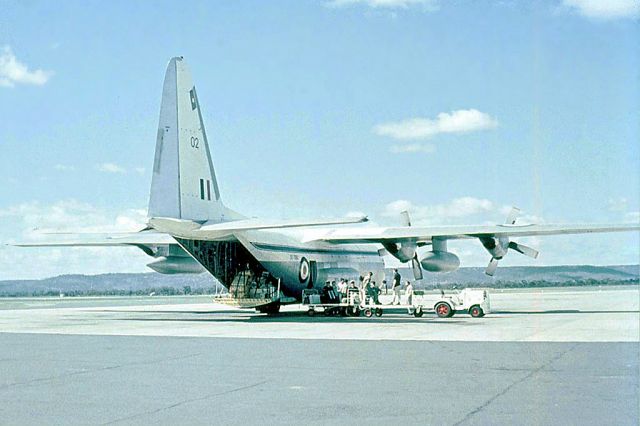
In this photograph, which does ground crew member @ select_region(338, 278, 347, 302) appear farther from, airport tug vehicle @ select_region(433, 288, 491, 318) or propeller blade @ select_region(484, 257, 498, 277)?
propeller blade @ select_region(484, 257, 498, 277)

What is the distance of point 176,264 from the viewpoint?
34.3 meters

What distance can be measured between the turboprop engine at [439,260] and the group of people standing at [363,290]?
1.36 meters

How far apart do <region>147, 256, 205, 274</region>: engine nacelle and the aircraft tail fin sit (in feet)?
26.5

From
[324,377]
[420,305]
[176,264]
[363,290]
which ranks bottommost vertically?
[324,377]

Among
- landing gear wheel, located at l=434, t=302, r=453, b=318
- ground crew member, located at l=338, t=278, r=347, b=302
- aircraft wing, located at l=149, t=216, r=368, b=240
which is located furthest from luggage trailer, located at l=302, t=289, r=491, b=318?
aircraft wing, located at l=149, t=216, r=368, b=240

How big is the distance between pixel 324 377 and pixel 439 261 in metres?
20.1

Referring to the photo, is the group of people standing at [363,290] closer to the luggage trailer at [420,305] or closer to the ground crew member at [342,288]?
the ground crew member at [342,288]

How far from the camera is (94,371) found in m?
12.7

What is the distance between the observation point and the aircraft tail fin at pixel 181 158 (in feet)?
80.2

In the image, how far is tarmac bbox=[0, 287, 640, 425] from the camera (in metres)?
8.75

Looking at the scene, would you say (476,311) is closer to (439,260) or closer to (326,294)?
(439,260)

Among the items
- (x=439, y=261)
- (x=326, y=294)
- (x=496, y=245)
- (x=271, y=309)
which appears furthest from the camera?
(x=326, y=294)

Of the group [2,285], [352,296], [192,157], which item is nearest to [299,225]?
[192,157]

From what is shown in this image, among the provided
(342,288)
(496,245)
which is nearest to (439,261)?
(496,245)
